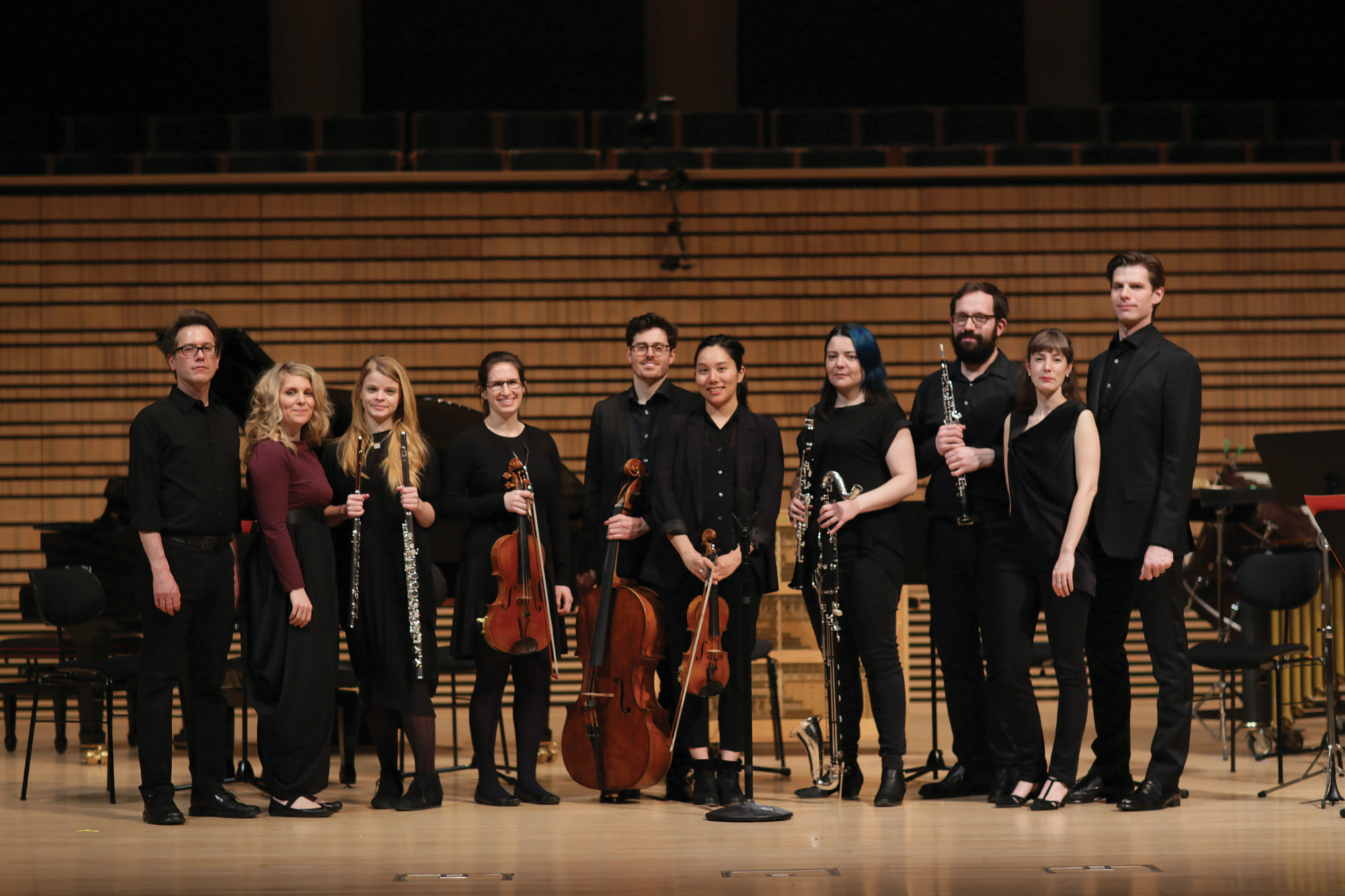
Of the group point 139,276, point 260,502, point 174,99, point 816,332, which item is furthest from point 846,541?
point 174,99

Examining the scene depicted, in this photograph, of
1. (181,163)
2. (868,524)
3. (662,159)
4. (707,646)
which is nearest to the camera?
(707,646)

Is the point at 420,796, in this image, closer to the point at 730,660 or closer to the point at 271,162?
the point at 730,660

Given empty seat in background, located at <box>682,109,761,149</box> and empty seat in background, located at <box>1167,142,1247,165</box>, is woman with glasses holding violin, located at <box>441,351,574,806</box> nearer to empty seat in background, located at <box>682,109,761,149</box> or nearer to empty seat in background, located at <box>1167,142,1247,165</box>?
empty seat in background, located at <box>682,109,761,149</box>

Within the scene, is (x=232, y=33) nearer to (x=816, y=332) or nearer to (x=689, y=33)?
(x=689, y=33)

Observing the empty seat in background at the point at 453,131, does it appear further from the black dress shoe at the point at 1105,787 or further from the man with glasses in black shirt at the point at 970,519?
the black dress shoe at the point at 1105,787

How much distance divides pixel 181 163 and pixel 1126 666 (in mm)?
6680

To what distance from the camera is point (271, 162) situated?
26.5ft

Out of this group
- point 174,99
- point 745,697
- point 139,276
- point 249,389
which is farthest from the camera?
point 174,99

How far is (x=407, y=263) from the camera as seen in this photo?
26.2 feet

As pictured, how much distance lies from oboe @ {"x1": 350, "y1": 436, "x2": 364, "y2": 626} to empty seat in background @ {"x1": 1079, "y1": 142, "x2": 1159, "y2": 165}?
574 centimetres

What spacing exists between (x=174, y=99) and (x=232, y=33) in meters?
0.70

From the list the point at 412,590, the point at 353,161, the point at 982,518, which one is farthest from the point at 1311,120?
the point at 412,590

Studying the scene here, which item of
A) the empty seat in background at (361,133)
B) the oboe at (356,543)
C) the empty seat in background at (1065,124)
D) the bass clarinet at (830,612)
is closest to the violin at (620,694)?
the bass clarinet at (830,612)

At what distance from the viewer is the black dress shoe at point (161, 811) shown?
12.3 feet
